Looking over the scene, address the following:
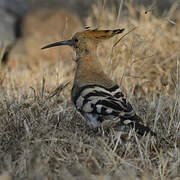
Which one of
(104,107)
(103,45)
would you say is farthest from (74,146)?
(103,45)

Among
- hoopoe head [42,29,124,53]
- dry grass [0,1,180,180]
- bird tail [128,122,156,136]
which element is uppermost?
hoopoe head [42,29,124,53]

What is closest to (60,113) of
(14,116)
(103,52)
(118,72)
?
(14,116)

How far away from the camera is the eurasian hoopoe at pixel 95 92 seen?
7.87 ft

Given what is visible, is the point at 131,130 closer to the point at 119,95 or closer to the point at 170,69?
the point at 119,95

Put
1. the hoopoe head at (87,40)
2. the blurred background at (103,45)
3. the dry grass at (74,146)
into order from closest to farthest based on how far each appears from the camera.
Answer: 1. the dry grass at (74,146)
2. the hoopoe head at (87,40)
3. the blurred background at (103,45)

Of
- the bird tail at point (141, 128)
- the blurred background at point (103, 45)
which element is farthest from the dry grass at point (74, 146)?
the blurred background at point (103, 45)

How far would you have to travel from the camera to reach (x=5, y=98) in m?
2.98

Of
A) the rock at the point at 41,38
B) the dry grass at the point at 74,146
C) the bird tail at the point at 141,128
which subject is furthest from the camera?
the rock at the point at 41,38

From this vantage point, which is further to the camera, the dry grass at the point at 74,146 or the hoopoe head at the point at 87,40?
the hoopoe head at the point at 87,40

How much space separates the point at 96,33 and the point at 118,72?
134 cm

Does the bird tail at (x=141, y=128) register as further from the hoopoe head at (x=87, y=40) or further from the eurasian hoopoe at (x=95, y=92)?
the hoopoe head at (x=87, y=40)

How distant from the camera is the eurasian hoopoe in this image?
2398mm

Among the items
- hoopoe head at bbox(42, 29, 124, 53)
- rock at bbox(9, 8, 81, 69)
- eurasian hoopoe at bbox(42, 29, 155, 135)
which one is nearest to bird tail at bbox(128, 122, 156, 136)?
eurasian hoopoe at bbox(42, 29, 155, 135)

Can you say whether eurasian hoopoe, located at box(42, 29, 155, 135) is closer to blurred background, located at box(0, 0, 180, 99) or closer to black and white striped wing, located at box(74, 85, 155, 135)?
black and white striped wing, located at box(74, 85, 155, 135)
